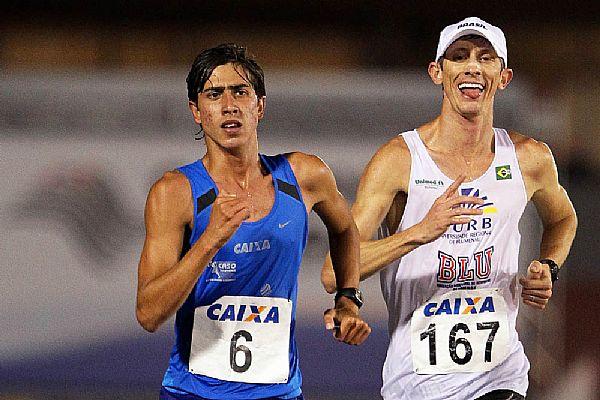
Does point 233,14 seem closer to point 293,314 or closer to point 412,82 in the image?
point 412,82

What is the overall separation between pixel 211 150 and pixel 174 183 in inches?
6.8

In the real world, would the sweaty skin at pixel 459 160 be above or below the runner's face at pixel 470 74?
below

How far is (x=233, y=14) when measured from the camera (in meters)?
6.49

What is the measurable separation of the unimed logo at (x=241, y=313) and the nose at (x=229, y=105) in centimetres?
54

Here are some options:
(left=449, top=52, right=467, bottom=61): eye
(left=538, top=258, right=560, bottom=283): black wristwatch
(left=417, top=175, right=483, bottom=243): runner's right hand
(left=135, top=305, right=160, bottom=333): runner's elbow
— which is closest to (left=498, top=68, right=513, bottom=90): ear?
(left=449, top=52, right=467, bottom=61): eye

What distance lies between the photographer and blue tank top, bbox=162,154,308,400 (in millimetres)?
3344

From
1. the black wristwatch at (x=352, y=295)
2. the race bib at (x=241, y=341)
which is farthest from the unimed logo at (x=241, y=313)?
the black wristwatch at (x=352, y=295)

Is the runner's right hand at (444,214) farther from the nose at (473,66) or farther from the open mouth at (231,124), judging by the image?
the open mouth at (231,124)

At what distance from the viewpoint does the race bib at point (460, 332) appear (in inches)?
151

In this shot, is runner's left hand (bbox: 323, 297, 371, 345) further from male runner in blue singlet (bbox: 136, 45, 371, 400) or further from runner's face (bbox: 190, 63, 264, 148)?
runner's face (bbox: 190, 63, 264, 148)

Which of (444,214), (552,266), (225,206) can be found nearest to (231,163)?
(225,206)

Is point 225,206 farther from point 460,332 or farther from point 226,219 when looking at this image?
point 460,332

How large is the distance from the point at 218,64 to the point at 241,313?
713mm

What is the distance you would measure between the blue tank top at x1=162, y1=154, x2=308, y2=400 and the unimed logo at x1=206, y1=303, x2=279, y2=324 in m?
0.03
